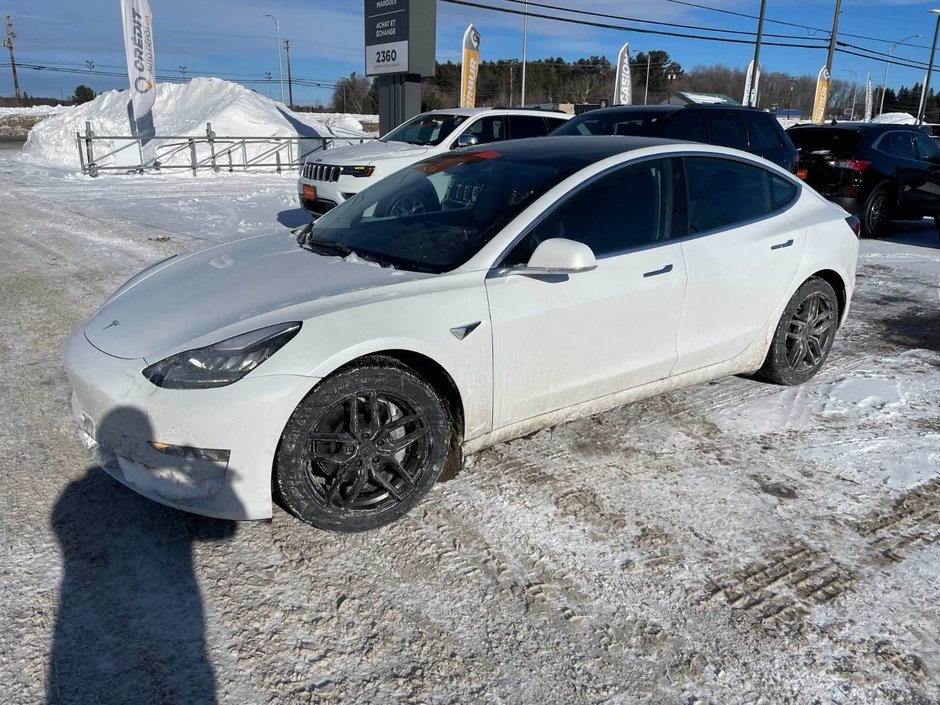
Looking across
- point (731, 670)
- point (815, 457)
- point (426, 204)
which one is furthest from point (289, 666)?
point (815, 457)

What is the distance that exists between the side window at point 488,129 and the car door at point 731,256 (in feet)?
24.4

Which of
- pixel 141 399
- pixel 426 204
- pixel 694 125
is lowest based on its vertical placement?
pixel 141 399

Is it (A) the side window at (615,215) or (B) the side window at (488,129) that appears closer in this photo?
(A) the side window at (615,215)

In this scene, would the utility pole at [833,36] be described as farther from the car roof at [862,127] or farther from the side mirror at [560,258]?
the side mirror at [560,258]

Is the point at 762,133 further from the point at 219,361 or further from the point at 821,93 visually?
the point at 821,93

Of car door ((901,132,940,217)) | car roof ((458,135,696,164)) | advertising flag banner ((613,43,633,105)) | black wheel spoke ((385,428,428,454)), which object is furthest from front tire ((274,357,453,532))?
advertising flag banner ((613,43,633,105))

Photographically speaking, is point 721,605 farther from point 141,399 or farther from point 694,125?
point 694,125

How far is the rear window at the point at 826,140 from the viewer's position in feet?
35.4

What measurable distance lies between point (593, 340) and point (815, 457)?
1.36m

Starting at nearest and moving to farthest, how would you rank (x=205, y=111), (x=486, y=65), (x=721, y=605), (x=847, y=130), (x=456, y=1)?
(x=721, y=605) → (x=847, y=130) → (x=456, y=1) → (x=205, y=111) → (x=486, y=65)

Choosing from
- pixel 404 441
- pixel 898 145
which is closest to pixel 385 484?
pixel 404 441

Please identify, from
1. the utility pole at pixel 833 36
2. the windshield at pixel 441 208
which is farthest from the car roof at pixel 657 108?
the utility pole at pixel 833 36

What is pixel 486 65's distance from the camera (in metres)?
79.3

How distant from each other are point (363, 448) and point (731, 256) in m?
2.36
